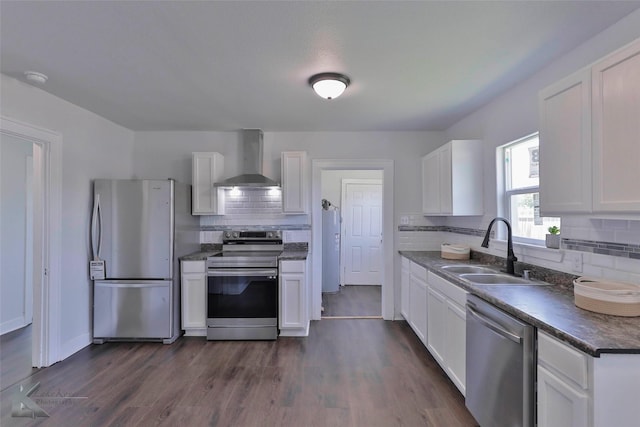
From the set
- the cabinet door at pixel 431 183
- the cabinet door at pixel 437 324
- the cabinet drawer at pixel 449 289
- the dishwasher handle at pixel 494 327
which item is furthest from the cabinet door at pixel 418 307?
the dishwasher handle at pixel 494 327

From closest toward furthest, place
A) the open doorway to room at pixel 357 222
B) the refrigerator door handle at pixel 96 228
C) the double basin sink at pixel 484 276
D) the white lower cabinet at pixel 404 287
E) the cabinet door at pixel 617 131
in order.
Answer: the cabinet door at pixel 617 131
the double basin sink at pixel 484 276
the refrigerator door handle at pixel 96 228
the white lower cabinet at pixel 404 287
the open doorway to room at pixel 357 222

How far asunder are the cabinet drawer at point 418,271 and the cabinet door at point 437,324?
0.20 metres

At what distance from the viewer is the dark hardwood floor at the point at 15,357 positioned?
2.60 m

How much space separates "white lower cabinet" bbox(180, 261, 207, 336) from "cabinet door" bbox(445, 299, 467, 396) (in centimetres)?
251

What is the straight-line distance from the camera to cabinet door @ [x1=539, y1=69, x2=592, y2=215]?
1.58 m

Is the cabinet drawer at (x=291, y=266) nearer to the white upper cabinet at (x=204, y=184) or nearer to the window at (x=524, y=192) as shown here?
the white upper cabinet at (x=204, y=184)

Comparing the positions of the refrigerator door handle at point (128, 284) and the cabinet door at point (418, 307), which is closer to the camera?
the cabinet door at point (418, 307)

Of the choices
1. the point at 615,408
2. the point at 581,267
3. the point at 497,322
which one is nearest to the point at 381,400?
the point at 497,322

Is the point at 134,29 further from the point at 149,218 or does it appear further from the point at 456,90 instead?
the point at 456,90

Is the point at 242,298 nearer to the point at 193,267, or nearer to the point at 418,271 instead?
the point at 193,267

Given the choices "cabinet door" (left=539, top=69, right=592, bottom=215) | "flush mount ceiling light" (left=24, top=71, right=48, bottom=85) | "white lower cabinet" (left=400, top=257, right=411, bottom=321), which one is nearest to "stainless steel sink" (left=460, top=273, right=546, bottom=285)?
"cabinet door" (left=539, top=69, right=592, bottom=215)

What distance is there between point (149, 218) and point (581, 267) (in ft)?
12.3

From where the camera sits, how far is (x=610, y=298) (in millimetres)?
1453

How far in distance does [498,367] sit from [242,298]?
8.22ft
